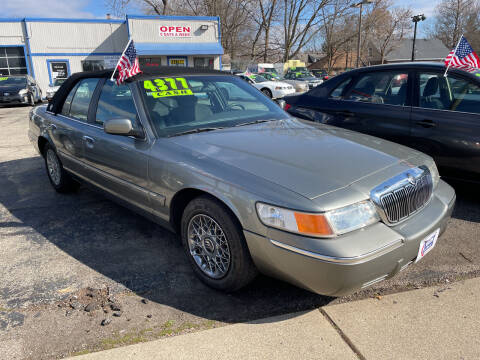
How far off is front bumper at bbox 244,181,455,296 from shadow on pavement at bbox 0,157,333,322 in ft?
1.57

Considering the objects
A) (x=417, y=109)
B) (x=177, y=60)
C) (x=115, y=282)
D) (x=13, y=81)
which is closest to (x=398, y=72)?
(x=417, y=109)

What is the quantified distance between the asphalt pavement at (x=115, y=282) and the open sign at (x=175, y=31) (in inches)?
1069

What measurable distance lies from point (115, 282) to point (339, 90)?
3.75 meters

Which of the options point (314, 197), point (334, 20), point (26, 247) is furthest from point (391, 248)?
point (334, 20)

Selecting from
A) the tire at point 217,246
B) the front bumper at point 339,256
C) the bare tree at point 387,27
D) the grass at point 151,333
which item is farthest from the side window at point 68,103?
the bare tree at point 387,27

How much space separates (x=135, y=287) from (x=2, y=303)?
920mm

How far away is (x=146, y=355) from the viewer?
2.28 metres

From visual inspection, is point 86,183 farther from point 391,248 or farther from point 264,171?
point 391,248

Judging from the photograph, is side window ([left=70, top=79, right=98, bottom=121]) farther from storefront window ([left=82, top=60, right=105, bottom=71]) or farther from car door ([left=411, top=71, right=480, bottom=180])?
storefront window ([left=82, top=60, right=105, bottom=71])

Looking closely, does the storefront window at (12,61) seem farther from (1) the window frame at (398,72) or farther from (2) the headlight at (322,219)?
(2) the headlight at (322,219)

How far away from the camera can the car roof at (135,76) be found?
144 inches

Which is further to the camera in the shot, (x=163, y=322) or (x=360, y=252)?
(x=163, y=322)

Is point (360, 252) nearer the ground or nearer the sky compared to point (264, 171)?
nearer the ground

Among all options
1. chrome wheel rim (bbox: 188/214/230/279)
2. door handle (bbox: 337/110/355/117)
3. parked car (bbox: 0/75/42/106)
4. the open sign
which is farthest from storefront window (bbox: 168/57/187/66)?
chrome wheel rim (bbox: 188/214/230/279)
